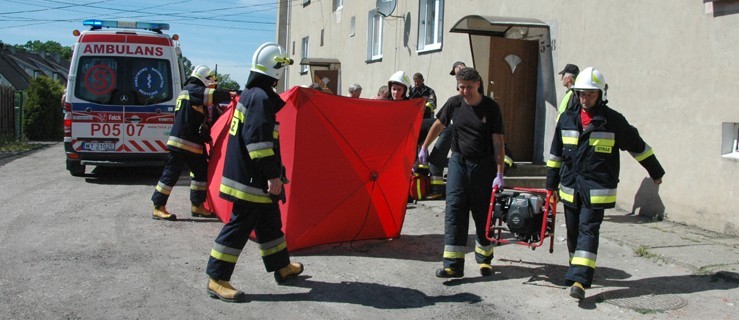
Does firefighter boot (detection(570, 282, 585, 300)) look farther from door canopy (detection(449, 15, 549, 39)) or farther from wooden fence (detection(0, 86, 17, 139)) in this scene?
wooden fence (detection(0, 86, 17, 139))

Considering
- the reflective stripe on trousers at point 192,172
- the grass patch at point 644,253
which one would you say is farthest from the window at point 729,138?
the reflective stripe on trousers at point 192,172

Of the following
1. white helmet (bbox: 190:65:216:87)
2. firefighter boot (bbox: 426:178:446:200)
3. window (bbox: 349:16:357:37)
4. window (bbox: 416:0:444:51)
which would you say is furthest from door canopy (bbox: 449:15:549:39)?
window (bbox: 349:16:357:37)

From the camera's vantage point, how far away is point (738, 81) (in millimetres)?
7070

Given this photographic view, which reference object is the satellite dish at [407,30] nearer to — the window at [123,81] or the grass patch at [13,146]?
the window at [123,81]

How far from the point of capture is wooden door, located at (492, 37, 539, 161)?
35.8 ft

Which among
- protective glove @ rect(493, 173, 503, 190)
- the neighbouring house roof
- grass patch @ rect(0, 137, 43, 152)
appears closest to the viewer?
protective glove @ rect(493, 173, 503, 190)

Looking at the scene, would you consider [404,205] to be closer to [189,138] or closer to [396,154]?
[396,154]

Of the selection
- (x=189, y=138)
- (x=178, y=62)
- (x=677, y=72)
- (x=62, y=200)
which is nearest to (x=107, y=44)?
(x=178, y=62)

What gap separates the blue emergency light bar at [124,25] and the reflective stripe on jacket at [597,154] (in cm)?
847

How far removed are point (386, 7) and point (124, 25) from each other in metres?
6.33

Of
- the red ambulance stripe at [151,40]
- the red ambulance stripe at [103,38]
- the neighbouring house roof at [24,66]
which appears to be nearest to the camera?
the red ambulance stripe at [103,38]

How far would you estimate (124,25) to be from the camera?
11.5 m

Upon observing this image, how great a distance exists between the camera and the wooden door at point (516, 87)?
10.9 meters

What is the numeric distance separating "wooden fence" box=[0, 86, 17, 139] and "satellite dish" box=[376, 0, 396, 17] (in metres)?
12.4
